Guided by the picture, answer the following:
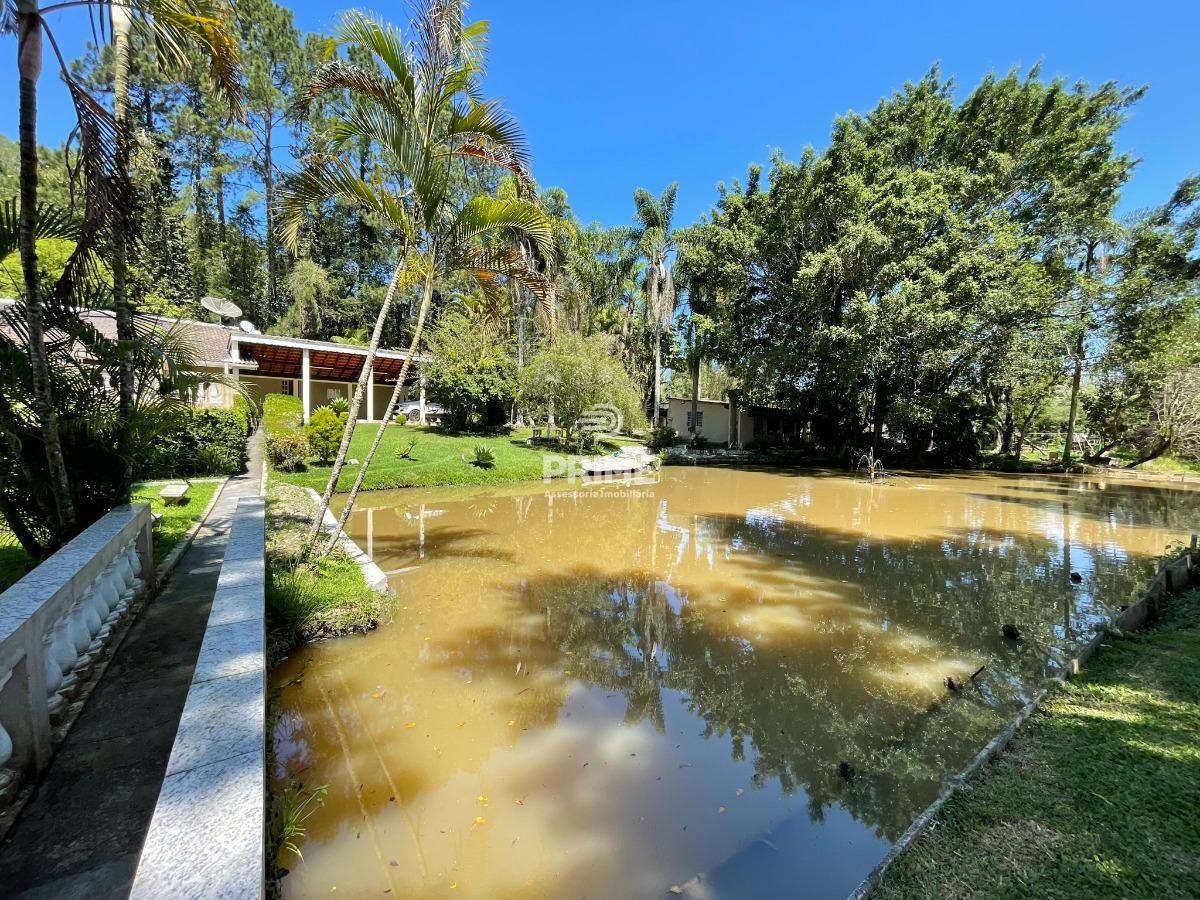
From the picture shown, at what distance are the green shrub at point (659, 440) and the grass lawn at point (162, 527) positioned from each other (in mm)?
17223

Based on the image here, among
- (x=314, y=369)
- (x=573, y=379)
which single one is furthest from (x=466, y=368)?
(x=314, y=369)

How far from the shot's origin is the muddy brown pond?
251cm

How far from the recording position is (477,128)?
538 cm

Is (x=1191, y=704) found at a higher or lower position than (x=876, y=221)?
lower

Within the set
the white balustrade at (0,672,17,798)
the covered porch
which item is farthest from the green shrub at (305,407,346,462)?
the white balustrade at (0,672,17,798)

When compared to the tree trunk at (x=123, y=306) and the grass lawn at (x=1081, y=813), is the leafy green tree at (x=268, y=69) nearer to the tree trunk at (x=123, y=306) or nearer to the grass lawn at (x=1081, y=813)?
the tree trunk at (x=123, y=306)

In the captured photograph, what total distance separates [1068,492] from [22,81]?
76.8 feet

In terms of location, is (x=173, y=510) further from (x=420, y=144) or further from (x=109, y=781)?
(x=109, y=781)

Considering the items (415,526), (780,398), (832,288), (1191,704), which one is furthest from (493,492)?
(780,398)

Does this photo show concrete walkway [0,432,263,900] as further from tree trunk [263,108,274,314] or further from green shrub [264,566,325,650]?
tree trunk [263,108,274,314]

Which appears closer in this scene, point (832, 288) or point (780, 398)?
point (832, 288)

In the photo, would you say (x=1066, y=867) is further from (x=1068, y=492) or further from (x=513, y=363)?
(x=513, y=363)

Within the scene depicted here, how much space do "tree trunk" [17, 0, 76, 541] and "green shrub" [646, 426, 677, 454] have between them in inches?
824

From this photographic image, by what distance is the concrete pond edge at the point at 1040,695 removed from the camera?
6.98 feet
